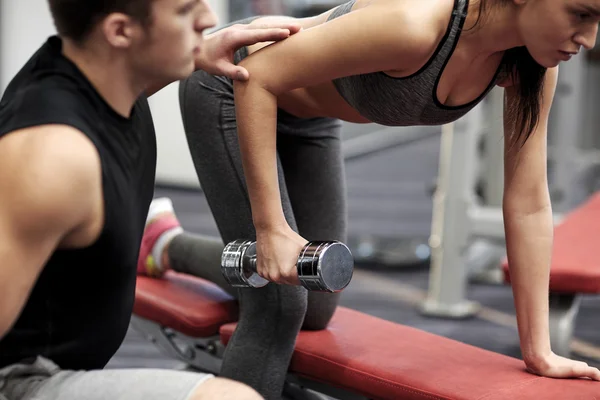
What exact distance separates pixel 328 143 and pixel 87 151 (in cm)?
97

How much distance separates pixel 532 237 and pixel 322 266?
505mm

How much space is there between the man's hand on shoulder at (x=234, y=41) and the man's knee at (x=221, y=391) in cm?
58

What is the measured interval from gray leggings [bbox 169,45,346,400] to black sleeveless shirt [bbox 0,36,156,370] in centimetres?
52

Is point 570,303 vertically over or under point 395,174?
over

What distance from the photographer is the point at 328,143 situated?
1.99m

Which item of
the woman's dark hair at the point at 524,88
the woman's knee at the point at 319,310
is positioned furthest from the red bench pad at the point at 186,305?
the woman's dark hair at the point at 524,88

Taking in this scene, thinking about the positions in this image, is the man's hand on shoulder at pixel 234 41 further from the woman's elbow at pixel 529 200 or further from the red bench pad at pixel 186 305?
the red bench pad at pixel 186 305

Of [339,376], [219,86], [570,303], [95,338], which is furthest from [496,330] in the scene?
[95,338]

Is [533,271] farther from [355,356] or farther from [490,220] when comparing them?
[490,220]

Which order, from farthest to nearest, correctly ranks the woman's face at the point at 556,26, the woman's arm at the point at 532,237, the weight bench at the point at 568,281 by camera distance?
the weight bench at the point at 568,281, the woman's arm at the point at 532,237, the woman's face at the point at 556,26

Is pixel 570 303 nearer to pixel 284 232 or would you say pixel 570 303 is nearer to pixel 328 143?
pixel 328 143

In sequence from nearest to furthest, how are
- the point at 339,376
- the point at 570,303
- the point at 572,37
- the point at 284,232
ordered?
the point at 572,37 < the point at 284,232 < the point at 339,376 < the point at 570,303

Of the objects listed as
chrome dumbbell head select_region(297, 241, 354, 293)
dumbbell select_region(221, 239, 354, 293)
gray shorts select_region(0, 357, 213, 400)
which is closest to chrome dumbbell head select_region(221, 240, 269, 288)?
dumbbell select_region(221, 239, 354, 293)

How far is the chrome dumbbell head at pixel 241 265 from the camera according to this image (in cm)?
159
